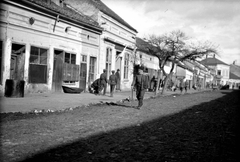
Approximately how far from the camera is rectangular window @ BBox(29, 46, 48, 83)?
13.4m

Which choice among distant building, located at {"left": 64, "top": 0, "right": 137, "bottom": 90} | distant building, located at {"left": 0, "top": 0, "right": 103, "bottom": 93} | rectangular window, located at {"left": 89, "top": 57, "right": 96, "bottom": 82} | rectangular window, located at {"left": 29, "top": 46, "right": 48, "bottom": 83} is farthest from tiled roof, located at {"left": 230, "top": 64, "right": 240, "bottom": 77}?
rectangular window, located at {"left": 29, "top": 46, "right": 48, "bottom": 83}

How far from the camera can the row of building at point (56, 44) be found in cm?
1209

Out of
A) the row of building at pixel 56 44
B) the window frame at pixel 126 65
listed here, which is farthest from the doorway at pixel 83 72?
the window frame at pixel 126 65

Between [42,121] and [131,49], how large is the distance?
2008cm

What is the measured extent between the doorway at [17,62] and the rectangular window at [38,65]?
1.92 ft

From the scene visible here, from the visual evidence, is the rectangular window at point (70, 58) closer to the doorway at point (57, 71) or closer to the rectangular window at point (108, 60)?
the doorway at point (57, 71)

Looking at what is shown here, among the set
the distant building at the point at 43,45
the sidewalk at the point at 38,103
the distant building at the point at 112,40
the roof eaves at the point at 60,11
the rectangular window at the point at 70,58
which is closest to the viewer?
the sidewalk at the point at 38,103

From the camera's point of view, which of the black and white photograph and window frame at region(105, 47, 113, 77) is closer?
the black and white photograph

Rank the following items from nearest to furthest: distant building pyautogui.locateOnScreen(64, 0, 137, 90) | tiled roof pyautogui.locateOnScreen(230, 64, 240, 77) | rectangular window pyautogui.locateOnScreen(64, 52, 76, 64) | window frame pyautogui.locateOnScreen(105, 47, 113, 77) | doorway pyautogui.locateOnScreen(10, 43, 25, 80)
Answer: doorway pyautogui.locateOnScreen(10, 43, 25, 80) → rectangular window pyautogui.locateOnScreen(64, 52, 76, 64) → distant building pyautogui.locateOnScreen(64, 0, 137, 90) → window frame pyautogui.locateOnScreen(105, 47, 113, 77) → tiled roof pyautogui.locateOnScreen(230, 64, 240, 77)

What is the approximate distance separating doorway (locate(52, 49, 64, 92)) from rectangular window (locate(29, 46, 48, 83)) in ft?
3.50

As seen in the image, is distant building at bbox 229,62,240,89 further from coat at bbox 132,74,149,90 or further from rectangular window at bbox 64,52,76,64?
coat at bbox 132,74,149,90

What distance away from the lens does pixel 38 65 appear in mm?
13742

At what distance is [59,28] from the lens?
600 inches

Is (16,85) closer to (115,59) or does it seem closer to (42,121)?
(42,121)
